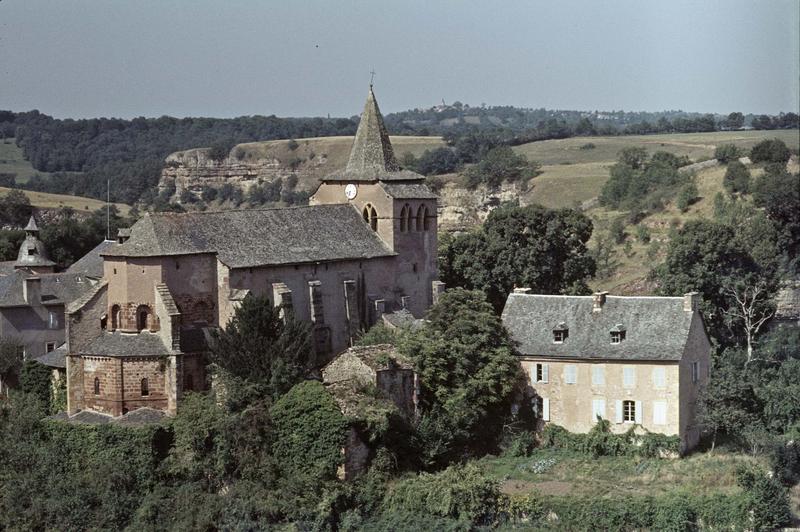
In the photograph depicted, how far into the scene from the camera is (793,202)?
84.3 meters

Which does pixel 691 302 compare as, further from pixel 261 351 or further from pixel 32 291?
pixel 32 291

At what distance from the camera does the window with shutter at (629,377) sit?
187ft

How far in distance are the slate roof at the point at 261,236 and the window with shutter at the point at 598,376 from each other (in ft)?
42.2

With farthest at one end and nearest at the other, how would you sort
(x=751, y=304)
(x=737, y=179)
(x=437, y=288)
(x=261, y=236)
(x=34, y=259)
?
(x=737, y=179), (x=34, y=259), (x=751, y=304), (x=437, y=288), (x=261, y=236)

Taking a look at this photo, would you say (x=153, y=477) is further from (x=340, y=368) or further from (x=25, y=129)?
(x=25, y=129)

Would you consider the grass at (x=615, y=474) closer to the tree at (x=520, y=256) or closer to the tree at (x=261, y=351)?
the tree at (x=261, y=351)

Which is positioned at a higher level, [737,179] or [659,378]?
[737,179]

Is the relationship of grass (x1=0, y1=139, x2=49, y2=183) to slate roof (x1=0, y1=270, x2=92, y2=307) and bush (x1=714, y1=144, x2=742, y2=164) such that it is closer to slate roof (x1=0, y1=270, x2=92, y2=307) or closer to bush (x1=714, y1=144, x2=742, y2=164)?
bush (x1=714, y1=144, x2=742, y2=164)

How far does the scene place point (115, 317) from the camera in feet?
190

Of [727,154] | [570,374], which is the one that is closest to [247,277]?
[570,374]

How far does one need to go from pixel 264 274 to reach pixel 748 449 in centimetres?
2017

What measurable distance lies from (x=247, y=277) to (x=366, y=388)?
8.91 meters

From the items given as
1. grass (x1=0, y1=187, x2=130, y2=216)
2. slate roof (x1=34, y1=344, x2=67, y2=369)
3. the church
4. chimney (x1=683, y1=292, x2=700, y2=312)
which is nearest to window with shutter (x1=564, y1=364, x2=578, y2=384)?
chimney (x1=683, y1=292, x2=700, y2=312)

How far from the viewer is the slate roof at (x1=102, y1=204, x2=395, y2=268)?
193 feet
